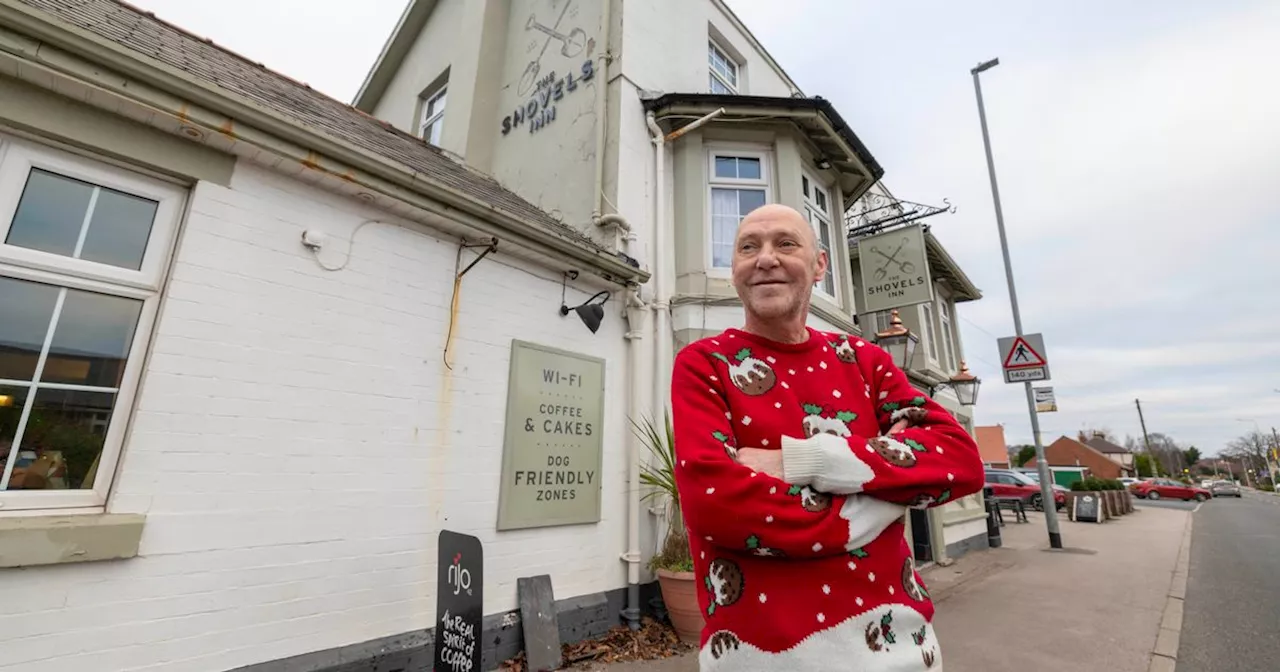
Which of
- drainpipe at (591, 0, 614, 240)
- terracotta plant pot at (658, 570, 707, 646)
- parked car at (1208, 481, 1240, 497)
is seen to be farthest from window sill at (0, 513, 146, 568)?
parked car at (1208, 481, 1240, 497)

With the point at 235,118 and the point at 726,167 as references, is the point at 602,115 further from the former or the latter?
the point at 235,118

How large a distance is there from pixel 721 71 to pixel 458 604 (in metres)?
8.20

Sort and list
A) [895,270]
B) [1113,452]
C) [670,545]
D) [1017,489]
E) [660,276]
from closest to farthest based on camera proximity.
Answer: [670,545]
[660,276]
[895,270]
[1017,489]
[1113,452]

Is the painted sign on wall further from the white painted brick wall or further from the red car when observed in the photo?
the red car

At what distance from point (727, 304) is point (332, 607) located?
4.42 metres

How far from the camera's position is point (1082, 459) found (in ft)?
186

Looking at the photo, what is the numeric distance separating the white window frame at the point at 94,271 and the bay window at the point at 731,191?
4.94m

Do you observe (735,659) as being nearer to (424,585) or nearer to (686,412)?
(686,412)

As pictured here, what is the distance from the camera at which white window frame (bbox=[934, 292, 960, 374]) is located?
11664mm

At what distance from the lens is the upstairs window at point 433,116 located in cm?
899

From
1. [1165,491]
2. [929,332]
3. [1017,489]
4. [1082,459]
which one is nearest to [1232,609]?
[929,332]

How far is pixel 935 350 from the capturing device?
1121 cm

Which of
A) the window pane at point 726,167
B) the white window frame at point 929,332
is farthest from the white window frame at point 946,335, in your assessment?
the window pane at point 726,167

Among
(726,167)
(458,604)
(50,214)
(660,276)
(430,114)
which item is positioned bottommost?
(458,604)
